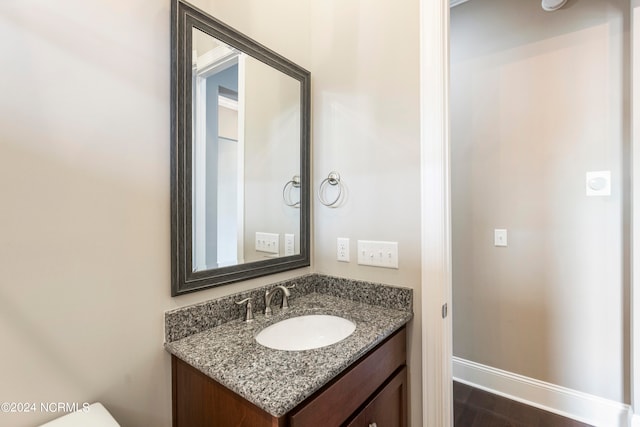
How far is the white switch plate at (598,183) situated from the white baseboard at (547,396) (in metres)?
1.21

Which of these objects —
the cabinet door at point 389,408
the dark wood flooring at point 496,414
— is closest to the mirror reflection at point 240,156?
the cabinet door at point 389,408

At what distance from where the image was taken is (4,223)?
700mm

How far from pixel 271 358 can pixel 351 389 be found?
273 millimetres

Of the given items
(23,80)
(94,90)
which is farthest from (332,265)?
(23,80)

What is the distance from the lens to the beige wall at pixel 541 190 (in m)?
1.68

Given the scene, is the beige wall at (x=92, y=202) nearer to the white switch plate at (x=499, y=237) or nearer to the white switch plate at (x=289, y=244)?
the white switch plate at (x=289, y=244)

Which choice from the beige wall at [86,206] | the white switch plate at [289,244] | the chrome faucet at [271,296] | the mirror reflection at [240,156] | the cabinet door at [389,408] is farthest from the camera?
the white switch plate at [289,244]

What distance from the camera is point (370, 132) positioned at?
1.39 metres

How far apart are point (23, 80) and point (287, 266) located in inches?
43.2

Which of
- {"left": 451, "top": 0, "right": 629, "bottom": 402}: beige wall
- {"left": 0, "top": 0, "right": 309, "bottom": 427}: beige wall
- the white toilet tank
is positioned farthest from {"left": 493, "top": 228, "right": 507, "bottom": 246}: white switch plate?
the white toilet tank

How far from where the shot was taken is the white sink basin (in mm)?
1169

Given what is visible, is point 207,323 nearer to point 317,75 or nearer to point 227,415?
point 227,415

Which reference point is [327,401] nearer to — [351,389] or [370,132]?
[351,389]

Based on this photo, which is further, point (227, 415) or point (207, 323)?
point (207, 323)
